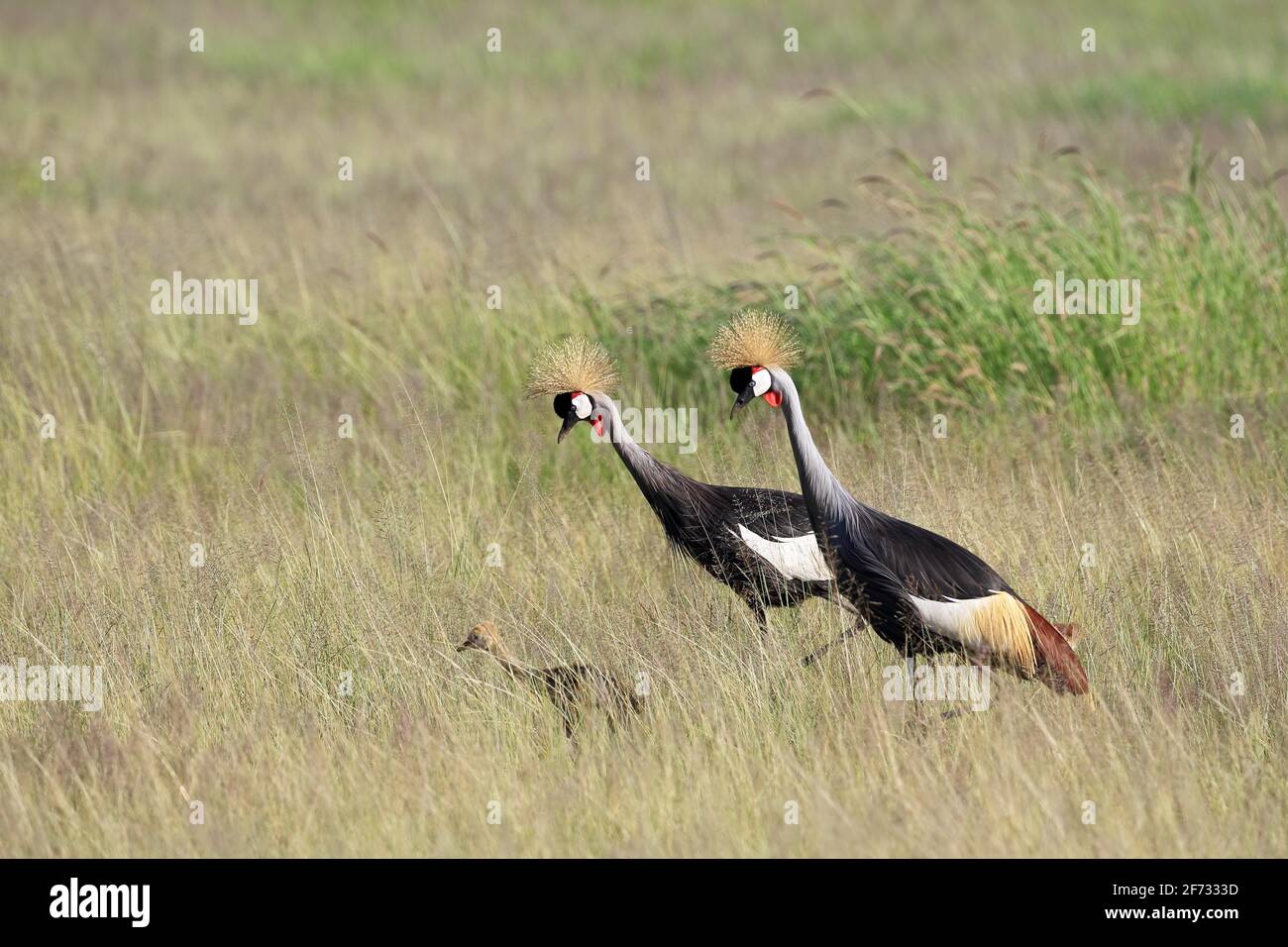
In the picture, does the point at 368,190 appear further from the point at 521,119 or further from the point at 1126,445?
the point at 1126,445

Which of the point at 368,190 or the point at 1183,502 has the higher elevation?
the point at 368,190

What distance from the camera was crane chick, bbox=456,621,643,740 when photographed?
179 inches

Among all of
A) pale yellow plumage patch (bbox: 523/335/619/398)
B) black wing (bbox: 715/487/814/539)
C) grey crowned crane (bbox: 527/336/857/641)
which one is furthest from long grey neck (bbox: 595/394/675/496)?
black wing (bbox: 715/487/814/539)

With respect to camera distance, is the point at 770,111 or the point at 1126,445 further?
the point at 770,111

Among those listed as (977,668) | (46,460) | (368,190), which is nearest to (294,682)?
(977,668)

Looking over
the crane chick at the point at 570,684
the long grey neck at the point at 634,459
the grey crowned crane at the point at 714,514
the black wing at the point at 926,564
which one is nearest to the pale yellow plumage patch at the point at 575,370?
the grey crowned crane at the point at 714,514

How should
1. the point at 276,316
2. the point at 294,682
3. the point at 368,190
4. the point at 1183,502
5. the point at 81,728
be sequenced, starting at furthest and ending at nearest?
1. the point at 368,190
2. the point at 276,316
3. the point at 1183,502
4. the point at 294,682
5. the point at 81,728

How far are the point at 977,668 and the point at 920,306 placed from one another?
11.5 feet

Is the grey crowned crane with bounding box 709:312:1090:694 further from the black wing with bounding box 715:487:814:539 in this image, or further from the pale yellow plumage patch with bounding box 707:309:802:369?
the black wing with bounding box 715:487:814:539

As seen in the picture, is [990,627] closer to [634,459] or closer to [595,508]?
[634,459]

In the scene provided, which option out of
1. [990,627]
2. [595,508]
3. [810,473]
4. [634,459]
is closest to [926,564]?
[990,627]

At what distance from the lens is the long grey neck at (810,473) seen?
14.8 ft

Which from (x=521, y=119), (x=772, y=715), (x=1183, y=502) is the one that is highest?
(x=521, y=119)

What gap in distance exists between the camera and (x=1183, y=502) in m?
5.95
